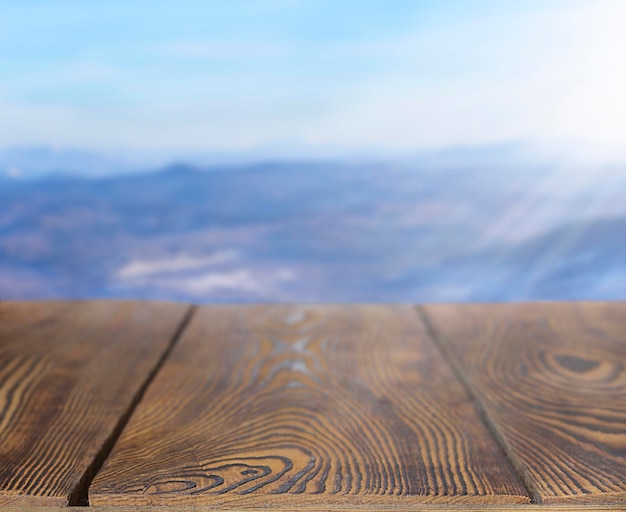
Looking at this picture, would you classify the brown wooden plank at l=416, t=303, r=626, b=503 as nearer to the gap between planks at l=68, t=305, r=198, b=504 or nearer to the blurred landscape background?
the gap between planks at l=68, t=305, r=198, b=504

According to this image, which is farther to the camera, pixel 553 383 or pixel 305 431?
pixel 553 383

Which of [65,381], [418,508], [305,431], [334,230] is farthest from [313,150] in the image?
[418,508]

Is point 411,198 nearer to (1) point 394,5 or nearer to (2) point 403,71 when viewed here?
(2) point 403,71

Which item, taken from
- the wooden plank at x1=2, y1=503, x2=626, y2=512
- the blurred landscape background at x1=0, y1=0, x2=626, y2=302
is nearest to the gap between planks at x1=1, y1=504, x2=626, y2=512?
the wooden plank at x1=2, y1=503, x2=626, y2=512

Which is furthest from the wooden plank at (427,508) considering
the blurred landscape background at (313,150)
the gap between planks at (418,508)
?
the blurred landscape background at (313,150)

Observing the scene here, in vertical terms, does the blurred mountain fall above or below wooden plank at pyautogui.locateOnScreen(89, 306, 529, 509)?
above

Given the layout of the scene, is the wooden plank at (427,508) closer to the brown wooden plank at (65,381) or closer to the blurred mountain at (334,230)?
the brown wooden plank at (65,381)

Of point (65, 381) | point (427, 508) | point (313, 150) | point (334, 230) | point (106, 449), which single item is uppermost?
point (313, 150)

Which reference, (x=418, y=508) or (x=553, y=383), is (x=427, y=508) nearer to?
(x=418, y=508)
